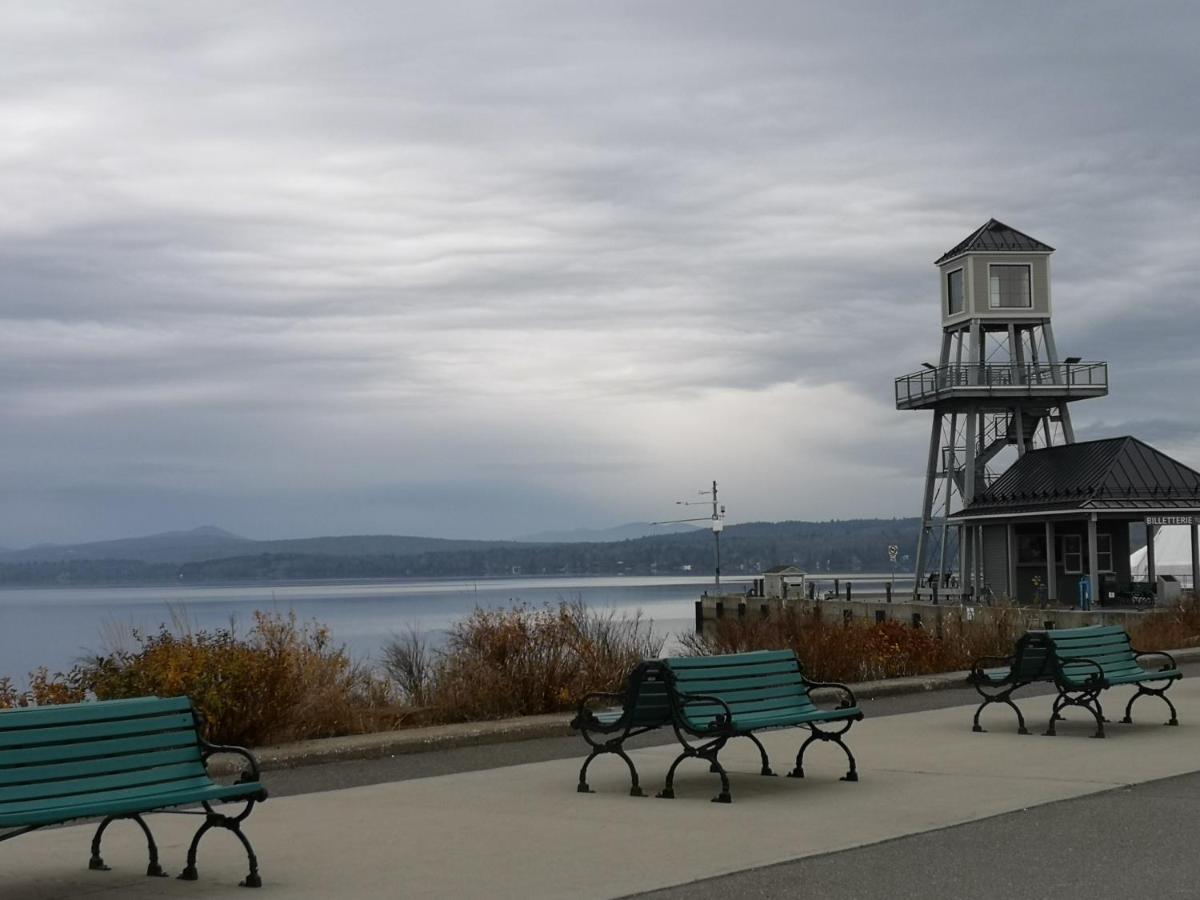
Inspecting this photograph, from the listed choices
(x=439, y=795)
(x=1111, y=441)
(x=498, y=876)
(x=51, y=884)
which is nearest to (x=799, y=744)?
(x=439, y=795)

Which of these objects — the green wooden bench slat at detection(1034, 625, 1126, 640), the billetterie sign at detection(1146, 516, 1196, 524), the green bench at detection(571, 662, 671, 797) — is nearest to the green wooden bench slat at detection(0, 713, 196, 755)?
the green bench at detection(571, 662, 671, 797)

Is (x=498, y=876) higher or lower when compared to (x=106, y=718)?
lower

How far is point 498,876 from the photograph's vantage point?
8367 millimetres

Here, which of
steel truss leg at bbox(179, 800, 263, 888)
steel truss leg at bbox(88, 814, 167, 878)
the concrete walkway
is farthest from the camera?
steel truss leg at bbox(88, 814, 167, 878)

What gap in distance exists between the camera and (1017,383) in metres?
58.3

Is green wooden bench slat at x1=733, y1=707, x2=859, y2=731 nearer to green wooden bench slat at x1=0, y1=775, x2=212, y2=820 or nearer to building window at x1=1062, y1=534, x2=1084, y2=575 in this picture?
green wooden bench slat at x1=0, y1=775, x2=212, y2=820

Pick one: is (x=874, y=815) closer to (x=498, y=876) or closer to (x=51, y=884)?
(x=498, y=876)

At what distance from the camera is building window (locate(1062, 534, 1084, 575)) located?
166 ft

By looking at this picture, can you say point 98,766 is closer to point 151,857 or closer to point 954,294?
point 151,857

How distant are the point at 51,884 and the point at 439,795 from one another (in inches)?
137

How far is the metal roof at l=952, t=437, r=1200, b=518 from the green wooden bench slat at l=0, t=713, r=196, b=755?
42142 millimetres

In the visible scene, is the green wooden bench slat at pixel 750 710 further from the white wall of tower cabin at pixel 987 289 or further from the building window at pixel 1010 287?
the building window at pixel 1010 287

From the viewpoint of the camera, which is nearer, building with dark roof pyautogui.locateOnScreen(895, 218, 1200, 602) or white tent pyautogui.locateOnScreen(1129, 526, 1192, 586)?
Result: building with dark roof pyautogui.locateOnScreen(895, 218, 1200, 602)

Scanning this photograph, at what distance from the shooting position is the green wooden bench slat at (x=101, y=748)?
781cm
